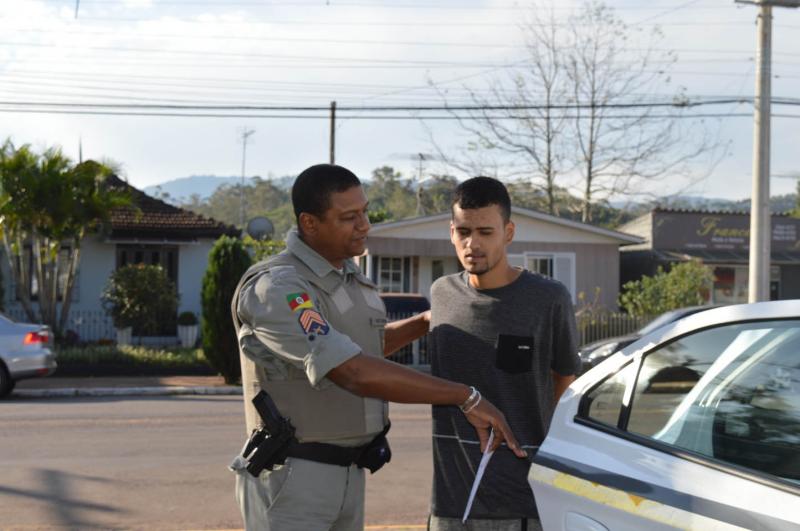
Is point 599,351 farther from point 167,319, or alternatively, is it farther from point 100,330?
point 100,330

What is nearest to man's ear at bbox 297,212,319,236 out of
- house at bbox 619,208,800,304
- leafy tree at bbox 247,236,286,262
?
leafy tree at bbox 247,236,286,262

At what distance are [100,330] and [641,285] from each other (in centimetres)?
1330

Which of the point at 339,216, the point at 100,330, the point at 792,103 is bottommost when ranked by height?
the point at 100,330

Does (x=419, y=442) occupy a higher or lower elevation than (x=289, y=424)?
lower

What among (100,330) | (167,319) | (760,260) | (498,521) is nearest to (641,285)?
(760,260)

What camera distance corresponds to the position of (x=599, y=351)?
1464cm

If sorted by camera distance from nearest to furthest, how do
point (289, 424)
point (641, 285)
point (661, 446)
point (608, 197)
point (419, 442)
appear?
point (661, 446), point (289, 424), point (419, 442), point (641, 285), point (608, 197)

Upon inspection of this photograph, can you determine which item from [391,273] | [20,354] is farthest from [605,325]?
[20,354]

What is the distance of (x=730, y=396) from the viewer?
2701 mm

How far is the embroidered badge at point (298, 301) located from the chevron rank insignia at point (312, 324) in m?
0.03

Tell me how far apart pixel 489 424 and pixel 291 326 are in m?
0.72

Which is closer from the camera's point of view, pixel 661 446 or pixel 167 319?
pixel 661 446

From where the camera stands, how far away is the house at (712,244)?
1188 inches

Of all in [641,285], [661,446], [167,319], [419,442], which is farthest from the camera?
[641,285]
